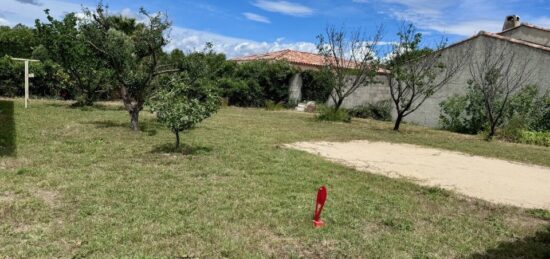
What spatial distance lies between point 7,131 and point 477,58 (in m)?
16.4

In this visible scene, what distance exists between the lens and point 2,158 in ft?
22.3

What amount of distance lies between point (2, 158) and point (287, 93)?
61.8ft

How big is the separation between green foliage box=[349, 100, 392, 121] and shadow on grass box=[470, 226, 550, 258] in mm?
16599

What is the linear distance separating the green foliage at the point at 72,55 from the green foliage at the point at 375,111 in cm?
1151

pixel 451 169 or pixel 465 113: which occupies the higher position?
pixel 465 113

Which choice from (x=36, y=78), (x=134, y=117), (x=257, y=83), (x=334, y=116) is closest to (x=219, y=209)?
(x=134, y=117)

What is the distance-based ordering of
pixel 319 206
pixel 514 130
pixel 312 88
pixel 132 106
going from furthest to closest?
pixel 312 88, pixel 514 130, pixel 132 106, pixel 319 206

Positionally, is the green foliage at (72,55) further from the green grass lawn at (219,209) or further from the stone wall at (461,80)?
the stone wall at (461,80)

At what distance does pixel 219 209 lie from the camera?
5.12m

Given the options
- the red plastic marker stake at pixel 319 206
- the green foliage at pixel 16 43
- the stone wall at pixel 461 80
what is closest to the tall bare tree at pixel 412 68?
the stone wall at pixel 461 80

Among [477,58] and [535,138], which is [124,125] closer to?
[535,138]

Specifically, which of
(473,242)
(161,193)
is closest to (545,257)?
(473,242)

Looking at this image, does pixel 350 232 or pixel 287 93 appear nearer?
pixel 350 232

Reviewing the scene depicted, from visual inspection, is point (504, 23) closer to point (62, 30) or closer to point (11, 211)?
point (62, 30)
